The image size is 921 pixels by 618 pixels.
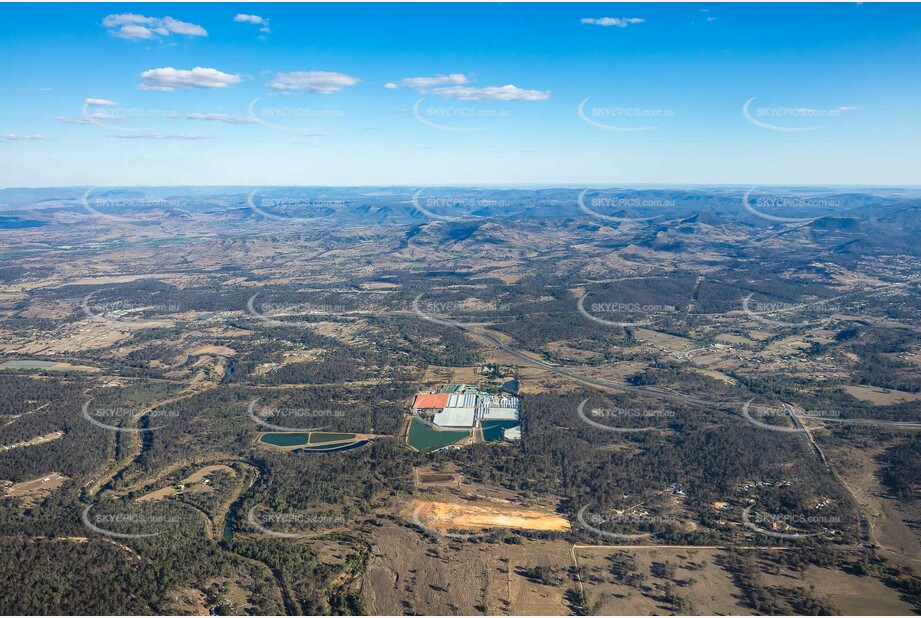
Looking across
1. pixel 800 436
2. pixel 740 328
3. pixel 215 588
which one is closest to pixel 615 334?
pixel 740 328

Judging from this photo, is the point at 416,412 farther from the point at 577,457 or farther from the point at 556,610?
the point at 556,610

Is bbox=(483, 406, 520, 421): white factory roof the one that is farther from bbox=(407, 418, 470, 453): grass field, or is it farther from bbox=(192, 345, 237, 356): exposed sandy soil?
bbox=(192, 345, 237, 356): exposed sandy soil

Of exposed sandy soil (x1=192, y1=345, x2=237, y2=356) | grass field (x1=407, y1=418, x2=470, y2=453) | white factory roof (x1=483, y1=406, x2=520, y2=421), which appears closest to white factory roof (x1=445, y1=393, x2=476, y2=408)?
white factory roof (x1=483, y1=406, x2=520, y2=421)

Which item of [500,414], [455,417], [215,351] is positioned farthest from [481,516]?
[215,351]

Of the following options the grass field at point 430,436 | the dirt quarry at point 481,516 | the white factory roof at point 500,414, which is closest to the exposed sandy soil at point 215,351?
the grass field at point 430,436

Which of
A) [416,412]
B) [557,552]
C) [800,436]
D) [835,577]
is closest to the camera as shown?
[835,577]

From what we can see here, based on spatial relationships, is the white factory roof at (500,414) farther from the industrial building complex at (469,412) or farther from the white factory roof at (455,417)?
the white factory roof at (455,417)
